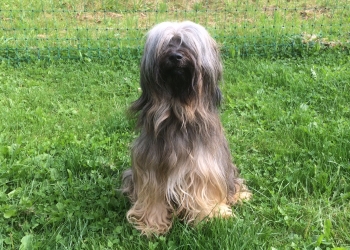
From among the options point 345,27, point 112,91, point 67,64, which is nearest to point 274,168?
point 112,91

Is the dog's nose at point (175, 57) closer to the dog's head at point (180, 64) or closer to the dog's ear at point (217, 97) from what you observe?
the dog's head at point (180, 64)

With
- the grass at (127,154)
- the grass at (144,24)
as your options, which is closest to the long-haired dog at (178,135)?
the grass at (127,154)

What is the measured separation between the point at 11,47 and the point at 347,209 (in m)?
4.89

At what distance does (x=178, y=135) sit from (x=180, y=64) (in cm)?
49

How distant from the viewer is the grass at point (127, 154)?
3.07 m

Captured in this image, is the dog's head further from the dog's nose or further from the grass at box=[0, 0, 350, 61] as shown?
the grass at box=[0, 0, 350, 61]

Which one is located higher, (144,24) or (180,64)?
(180,64)

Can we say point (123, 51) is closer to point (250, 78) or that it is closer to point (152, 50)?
point (250, 78)

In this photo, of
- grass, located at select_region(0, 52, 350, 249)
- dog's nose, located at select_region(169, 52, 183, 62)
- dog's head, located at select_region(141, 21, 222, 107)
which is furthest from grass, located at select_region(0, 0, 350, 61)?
dog's nose, located at select_region(169, 52, 183, 62)

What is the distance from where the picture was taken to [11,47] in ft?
20.2

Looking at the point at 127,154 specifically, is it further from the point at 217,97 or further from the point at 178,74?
the point at 178,74

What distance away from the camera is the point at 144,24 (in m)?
7.08

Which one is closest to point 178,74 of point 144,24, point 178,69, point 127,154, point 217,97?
point 178,69

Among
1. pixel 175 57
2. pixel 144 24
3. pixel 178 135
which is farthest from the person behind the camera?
pixel 144 24
